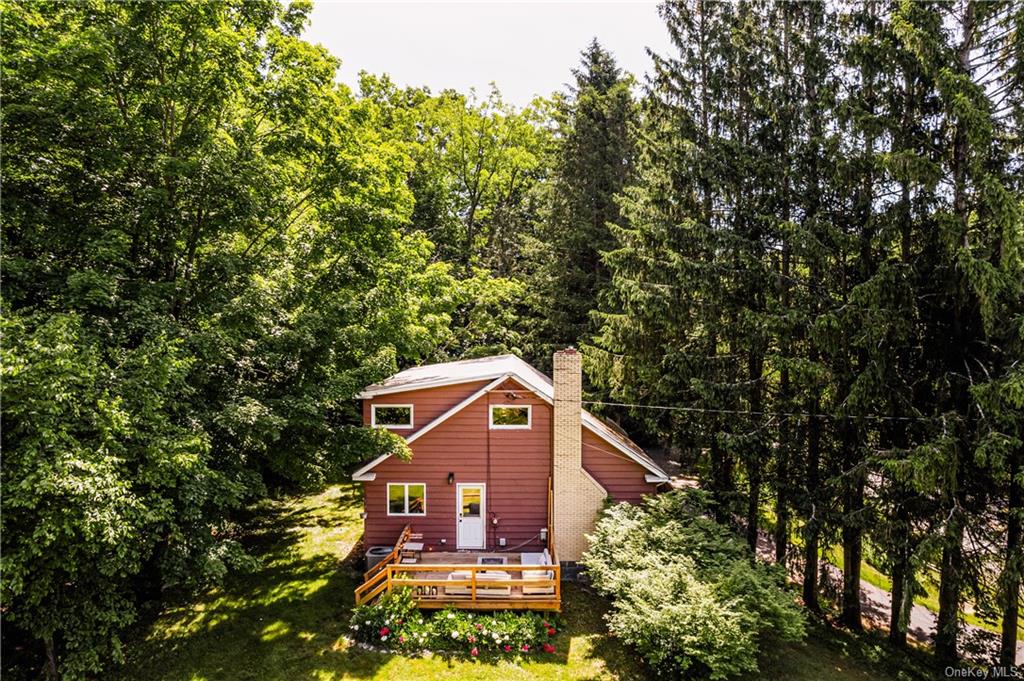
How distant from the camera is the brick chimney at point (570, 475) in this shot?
1269 centimetres

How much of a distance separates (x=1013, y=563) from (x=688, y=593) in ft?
19.0

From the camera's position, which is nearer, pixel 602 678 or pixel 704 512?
pixel 602 678

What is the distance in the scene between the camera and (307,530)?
1631cm

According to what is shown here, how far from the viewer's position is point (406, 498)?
13.6m

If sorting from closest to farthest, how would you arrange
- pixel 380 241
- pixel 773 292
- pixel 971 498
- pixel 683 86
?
pixel 971 498
pixel 773 292
pixel 380 241
pixel 683 86

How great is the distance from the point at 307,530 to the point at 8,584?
34.1 ft

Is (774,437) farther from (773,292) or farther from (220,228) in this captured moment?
(220,228)

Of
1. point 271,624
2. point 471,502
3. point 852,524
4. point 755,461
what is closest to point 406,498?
point 471,502

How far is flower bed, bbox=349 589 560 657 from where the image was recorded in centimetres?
993

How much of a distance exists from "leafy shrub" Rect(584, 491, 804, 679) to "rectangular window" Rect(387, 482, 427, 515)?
16.3 ft

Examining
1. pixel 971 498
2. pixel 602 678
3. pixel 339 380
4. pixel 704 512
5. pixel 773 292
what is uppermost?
pixel 773 292

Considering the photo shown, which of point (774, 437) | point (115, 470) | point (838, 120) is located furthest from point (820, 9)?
point (115, 470)

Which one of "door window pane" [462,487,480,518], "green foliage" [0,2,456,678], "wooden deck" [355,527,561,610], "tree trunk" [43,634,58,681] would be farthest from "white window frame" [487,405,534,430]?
"tree trunk" [43,634,58,681]

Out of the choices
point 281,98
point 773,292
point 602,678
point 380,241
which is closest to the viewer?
point 602,678
